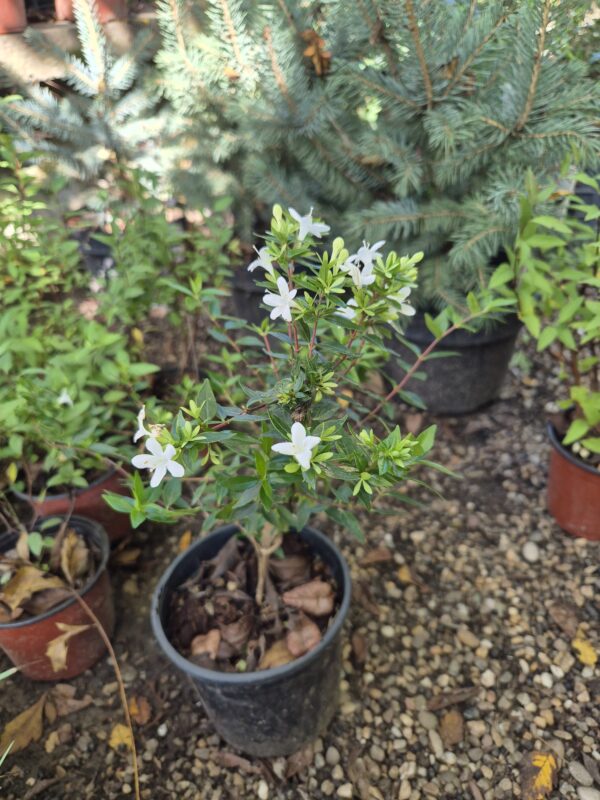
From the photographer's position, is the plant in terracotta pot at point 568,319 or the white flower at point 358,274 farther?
the plant in terracotta pot at point 568,319

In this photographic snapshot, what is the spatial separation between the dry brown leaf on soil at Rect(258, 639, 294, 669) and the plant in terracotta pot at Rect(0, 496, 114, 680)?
0.48m

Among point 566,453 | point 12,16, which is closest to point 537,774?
point 566,453

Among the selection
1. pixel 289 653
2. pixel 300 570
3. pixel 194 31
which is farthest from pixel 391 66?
pixel 289 653

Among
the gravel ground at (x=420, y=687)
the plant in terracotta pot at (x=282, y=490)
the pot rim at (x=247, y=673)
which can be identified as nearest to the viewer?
the plant in terracotta pot at (x=282, y=490)

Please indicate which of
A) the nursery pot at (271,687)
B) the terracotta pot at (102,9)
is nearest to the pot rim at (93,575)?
the nursery pot at (271,687)

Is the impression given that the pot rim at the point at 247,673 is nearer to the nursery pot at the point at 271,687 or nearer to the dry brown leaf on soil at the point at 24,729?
the nursery pot at the point at 271,687

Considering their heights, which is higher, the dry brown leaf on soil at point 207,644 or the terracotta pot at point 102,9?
the terracotta pot at point 102,9

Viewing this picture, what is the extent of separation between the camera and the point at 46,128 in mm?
2369

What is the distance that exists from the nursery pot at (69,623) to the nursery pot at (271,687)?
0.30 metres

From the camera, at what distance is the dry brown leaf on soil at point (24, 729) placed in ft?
5.02

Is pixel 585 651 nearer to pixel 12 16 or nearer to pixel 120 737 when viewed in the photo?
pixel 120 737

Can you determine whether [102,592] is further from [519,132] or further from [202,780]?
[519,132]

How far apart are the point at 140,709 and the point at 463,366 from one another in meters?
1.60

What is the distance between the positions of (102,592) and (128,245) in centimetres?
108
